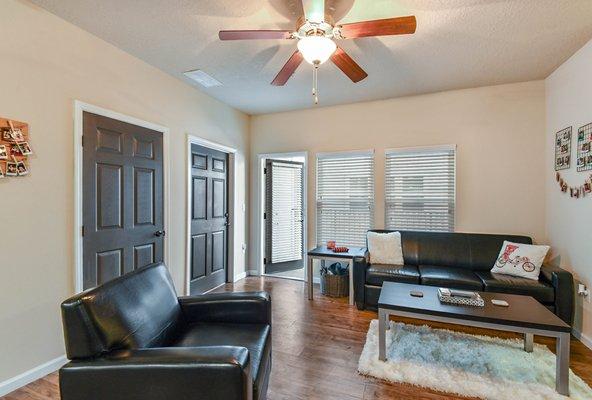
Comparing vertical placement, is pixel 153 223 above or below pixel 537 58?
below

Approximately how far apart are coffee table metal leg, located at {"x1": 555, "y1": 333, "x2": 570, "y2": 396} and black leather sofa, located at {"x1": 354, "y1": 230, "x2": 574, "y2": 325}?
3.47ft

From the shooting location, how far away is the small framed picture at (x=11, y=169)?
2037 mm

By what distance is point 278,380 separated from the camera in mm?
2189

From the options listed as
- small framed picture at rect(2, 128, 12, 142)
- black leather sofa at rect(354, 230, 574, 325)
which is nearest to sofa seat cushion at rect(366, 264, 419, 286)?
black leather sofa at rect(354, 230, 574, 325)

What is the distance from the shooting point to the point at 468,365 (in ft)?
7.59

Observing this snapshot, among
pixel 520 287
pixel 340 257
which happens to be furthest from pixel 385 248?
pixel 520 287

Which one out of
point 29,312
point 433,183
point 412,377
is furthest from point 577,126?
point 29,312

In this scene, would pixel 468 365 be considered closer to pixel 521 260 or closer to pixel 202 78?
pixel 521 260

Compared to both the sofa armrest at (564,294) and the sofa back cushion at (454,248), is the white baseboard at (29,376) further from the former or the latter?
the sofa armrest at (564,294)

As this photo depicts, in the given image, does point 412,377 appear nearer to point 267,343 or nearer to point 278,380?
point 278,380

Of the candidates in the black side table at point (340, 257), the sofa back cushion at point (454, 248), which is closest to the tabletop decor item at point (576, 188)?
the sofa back cushion at point (454, 248)

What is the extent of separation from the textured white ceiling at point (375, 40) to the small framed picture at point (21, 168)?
3.93 feet

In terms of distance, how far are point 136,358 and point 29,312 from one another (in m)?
1.56

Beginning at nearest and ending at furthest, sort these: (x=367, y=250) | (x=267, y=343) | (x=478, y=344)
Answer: (x=267, y=343) < (x=478, y=344) < (x=367, y=250)
